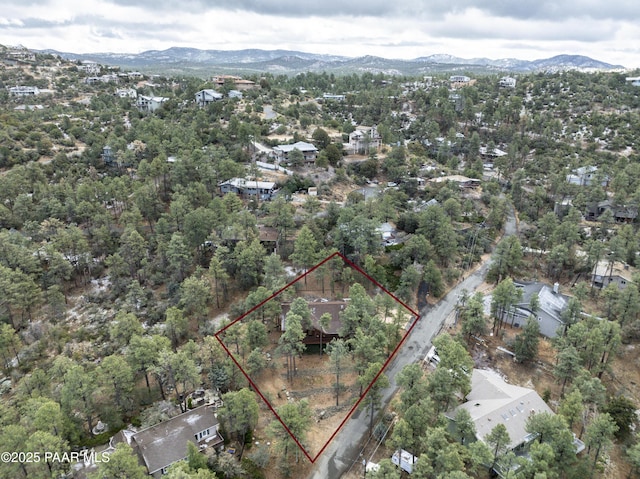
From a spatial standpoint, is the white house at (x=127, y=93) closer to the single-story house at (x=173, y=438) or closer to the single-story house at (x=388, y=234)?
the single-story house at (x=388, y=234)

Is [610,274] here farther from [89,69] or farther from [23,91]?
[89,69]

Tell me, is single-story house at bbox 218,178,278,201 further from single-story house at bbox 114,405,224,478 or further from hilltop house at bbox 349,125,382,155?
single-story house at bbox 114,405,224,478

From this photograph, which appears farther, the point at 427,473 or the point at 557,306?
the point at 557,306

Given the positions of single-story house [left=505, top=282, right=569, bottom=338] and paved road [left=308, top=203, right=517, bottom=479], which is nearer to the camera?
paved road [left=308, top=203, right=517, bottom=479]

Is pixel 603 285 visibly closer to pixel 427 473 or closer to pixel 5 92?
pixel 427 473

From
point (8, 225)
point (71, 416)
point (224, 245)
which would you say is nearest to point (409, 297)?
point (224, 245)

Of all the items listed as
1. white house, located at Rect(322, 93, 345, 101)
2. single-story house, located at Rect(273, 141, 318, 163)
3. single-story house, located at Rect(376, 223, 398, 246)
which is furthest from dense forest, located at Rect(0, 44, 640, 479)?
white house, located at Rect(322, 93, 345, 101)
